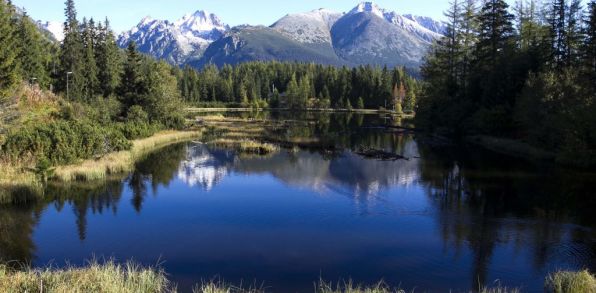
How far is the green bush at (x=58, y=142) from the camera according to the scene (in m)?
38.9

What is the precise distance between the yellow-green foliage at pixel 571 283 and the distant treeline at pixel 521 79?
30876 mm

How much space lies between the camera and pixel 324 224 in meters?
29.3

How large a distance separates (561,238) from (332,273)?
44.0ft

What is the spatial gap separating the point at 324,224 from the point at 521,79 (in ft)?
159

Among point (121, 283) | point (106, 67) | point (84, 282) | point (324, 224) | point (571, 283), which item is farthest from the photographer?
point (106, 67)

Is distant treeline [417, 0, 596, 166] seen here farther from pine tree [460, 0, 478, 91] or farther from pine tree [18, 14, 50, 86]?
pine tree [18, 14, 50, 86]

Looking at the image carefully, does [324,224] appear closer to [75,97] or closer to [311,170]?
[311,170]

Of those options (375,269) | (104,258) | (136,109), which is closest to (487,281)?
(375,269)

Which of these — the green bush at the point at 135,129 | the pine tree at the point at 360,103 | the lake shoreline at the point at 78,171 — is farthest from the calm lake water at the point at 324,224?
the pine tree at the point at 360,103

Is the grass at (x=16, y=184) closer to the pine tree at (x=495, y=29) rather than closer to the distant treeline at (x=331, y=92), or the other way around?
the pine tree at (x=495, y=29)

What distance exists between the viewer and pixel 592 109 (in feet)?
152

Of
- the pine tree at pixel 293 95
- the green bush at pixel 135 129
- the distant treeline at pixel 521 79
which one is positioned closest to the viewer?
the distant treeline at pixel 521 79

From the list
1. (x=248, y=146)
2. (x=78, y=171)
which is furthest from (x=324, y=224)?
(x=248, y=146)

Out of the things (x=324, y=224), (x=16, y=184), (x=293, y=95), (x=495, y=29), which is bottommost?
(x=324, y=224)
